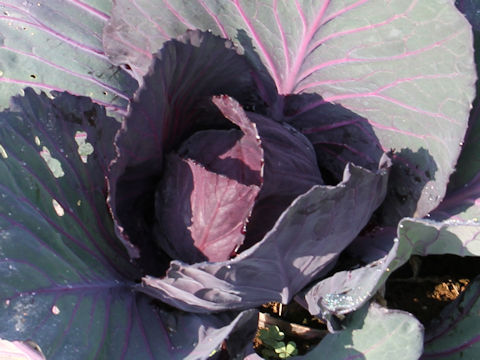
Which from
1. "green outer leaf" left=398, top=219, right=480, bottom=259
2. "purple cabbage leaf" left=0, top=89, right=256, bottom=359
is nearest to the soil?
"purple cabbage leaf" left=0, top=89, right=256, bottom=359

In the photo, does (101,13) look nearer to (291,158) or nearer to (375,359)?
(291,158)

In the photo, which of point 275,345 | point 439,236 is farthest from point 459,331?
point 275,345

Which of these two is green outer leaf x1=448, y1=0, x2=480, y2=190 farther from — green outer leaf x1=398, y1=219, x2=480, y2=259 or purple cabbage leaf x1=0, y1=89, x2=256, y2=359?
purple cabbage leaf x1=0, y1=89, x2=256, y2=359

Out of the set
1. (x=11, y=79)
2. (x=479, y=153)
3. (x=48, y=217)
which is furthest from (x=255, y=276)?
(x=11, y=79)

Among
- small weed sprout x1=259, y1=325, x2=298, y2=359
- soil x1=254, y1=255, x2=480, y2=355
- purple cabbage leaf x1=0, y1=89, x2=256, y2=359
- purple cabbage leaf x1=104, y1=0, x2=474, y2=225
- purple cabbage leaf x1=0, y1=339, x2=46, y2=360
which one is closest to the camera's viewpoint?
purple cabbage leaf x1=0, y1=89, x2=256, y2=359

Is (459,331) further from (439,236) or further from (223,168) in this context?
(223,168)

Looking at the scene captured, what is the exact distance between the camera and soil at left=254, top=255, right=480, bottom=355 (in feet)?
5.41

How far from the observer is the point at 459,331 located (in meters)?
1.34

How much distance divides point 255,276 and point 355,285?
20 centimetres

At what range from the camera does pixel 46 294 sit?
3.24ft

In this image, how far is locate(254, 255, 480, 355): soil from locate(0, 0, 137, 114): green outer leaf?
0.77m

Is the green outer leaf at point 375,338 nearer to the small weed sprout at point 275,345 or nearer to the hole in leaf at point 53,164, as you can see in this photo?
the small weed sprout at point 275,345

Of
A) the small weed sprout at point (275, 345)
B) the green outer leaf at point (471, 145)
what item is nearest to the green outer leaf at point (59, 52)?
the small weed sprout at point (275, 345)

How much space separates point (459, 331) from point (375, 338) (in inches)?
14.8
